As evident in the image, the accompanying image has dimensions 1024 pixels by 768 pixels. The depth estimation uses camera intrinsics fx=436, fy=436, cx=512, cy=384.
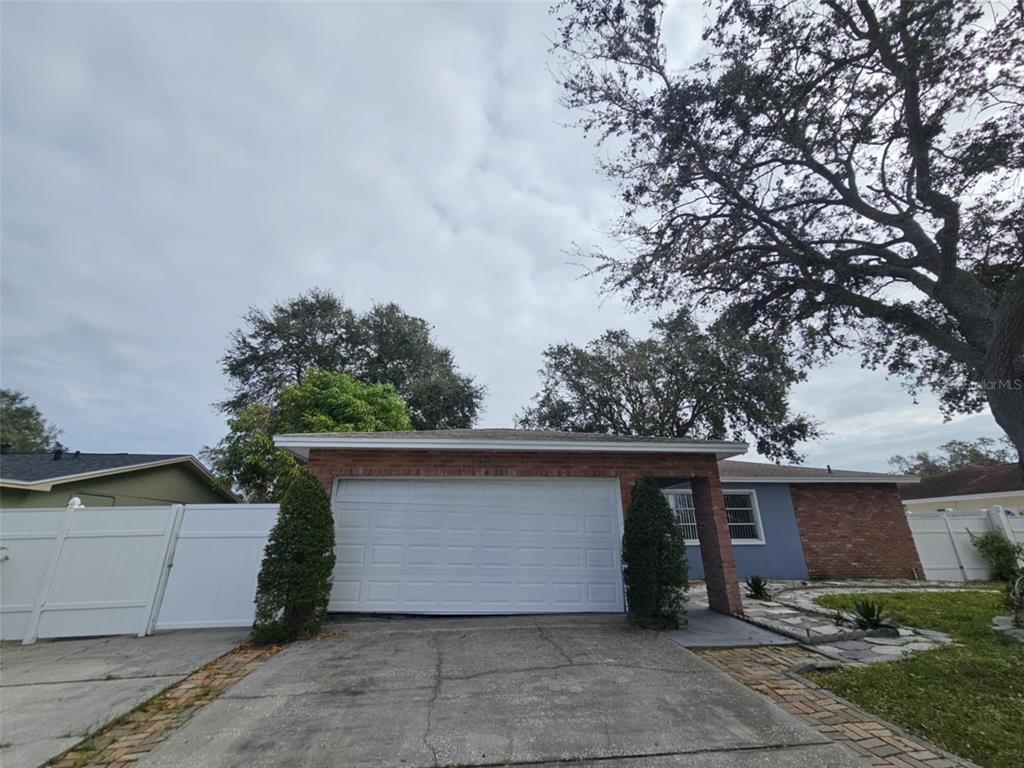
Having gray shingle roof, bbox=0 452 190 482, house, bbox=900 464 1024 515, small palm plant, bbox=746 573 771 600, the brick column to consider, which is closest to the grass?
the brick column

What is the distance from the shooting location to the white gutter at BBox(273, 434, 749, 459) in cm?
696

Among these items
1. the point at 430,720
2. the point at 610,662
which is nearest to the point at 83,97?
the point at 430,720

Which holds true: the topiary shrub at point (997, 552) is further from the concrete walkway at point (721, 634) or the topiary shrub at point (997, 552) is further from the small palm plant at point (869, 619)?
the concrete walkway at point (721, 634)

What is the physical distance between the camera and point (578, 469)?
24.4ft

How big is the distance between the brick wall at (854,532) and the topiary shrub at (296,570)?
12.4 m

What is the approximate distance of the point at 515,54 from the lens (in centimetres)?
716

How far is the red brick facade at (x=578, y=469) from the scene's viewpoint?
7.10 m

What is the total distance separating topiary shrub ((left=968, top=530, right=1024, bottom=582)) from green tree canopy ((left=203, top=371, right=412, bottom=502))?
17.2 metres

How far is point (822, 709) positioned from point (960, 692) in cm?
142

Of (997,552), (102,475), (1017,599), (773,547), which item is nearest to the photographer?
(1017,599)

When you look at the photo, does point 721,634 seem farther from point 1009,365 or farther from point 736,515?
point 736,515

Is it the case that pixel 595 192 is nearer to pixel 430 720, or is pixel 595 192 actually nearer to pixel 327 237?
pixel 327 237

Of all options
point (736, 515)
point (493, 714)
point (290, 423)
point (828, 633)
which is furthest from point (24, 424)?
point (828, 633)

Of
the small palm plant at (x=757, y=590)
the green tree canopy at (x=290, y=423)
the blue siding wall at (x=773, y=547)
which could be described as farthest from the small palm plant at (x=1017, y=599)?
the green tree canopy at (x=290, y=423)
